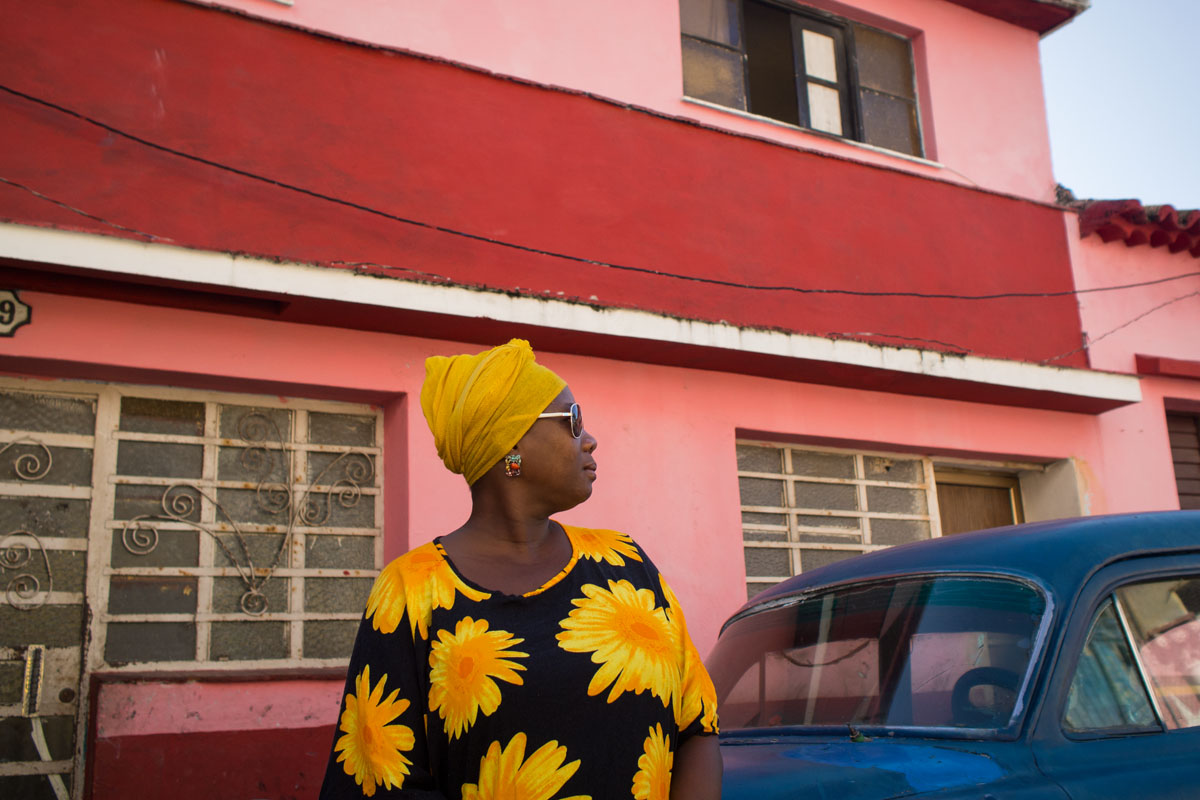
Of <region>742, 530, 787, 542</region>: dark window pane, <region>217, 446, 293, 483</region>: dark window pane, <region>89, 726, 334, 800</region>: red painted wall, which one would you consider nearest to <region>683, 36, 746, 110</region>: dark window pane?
<region>742, 530, 787, 542</region>: dark window pane

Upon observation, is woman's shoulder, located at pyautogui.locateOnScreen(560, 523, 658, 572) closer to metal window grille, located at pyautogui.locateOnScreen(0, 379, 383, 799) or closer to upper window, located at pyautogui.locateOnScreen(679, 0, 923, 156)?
metal window grille, located at pyautogui.locateOnScreen(0, 379, 383, 799)

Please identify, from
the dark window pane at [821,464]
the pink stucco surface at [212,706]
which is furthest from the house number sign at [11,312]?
the dark window pane at [821,464]

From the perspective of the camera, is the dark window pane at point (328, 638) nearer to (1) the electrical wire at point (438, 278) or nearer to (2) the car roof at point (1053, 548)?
(1) the electrical wire at point (438, 278)

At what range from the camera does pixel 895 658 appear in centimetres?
307

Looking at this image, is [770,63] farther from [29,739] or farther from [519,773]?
[519,773]

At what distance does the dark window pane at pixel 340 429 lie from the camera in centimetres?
598

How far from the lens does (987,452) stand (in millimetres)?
8102

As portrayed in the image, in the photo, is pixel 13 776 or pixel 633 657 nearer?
pixel 633 657

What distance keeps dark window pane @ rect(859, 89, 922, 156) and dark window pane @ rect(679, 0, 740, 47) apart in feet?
3.93

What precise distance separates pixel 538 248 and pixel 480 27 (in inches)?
54.1

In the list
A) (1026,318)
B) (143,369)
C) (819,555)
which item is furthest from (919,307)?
(143,369)

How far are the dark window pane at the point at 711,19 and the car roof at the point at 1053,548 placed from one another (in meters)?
5.28

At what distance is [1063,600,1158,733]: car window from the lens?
2850 millimetres

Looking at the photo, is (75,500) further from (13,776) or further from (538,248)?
(538,248)
